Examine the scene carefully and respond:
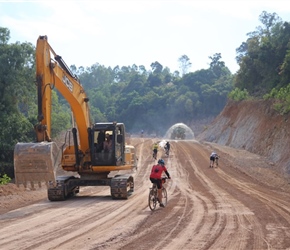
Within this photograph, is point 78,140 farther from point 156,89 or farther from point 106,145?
point 156,89

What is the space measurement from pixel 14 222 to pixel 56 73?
569 centimetres

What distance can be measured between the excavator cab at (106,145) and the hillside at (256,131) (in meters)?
15.8

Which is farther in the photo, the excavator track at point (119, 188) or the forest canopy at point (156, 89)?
the forest canopy at point (156, 89)

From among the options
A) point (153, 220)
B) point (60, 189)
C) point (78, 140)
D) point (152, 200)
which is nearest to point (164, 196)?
point (152, 200)

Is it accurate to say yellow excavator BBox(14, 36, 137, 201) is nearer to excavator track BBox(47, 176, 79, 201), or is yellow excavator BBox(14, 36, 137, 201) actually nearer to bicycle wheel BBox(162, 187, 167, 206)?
excavator track BBox(47, 176, 79, 201)

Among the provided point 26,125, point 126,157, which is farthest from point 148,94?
point 126,157

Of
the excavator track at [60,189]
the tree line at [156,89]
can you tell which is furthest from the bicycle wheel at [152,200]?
the tree line at [156,89]

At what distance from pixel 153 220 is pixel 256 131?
132ft

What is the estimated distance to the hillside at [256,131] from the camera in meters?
39.3

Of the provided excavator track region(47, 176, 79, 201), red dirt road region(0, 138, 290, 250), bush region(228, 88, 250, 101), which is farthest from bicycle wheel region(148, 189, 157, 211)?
bush region(228, 88, 250, 101)

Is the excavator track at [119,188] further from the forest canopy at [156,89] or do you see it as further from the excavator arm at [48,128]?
the forest canopy at [156,89]

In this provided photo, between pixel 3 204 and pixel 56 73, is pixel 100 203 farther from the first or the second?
pixel 56 73

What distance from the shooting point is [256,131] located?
52000 mm

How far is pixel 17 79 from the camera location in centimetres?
4291
